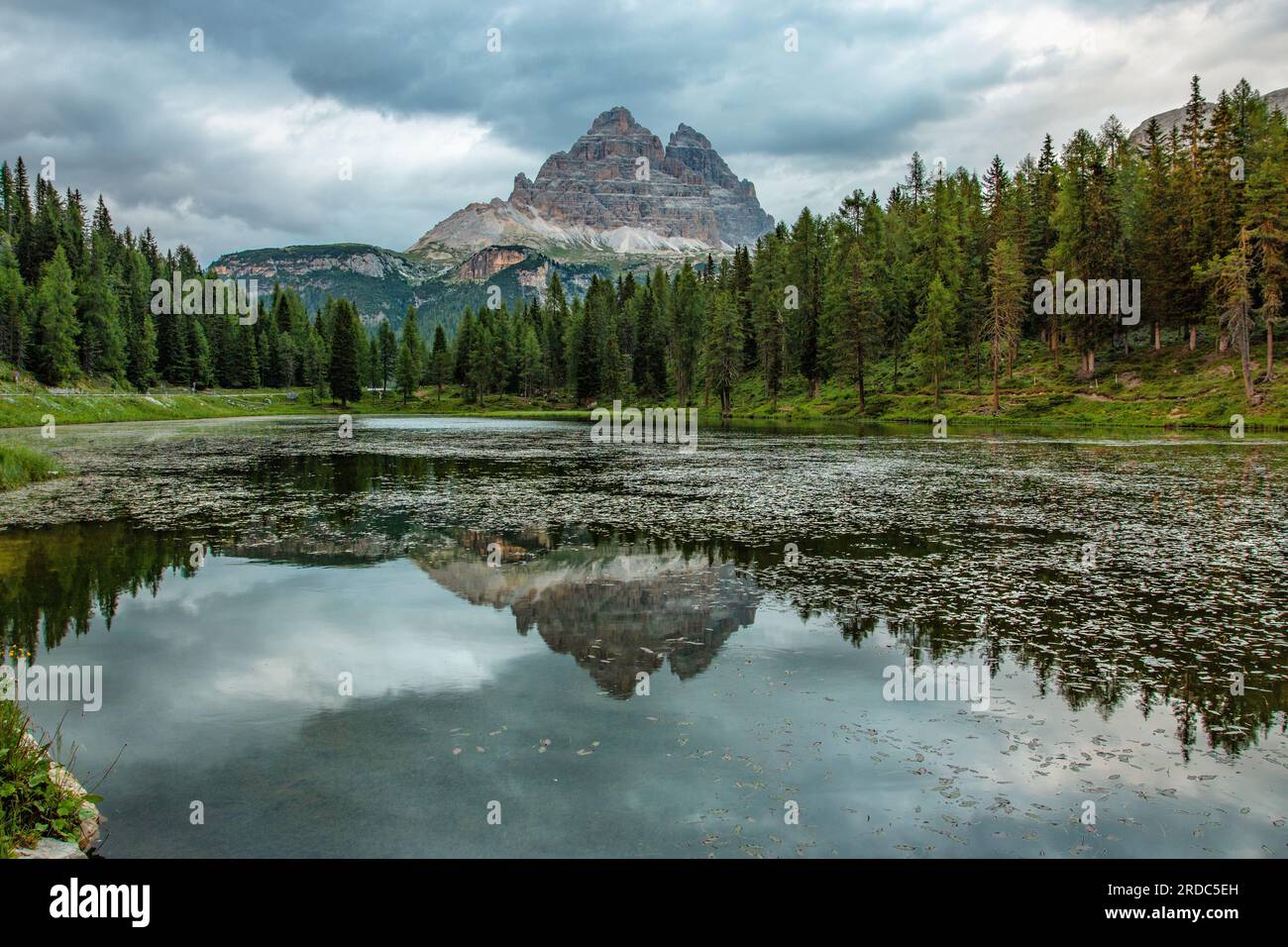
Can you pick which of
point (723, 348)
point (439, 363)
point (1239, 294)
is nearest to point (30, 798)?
point (1239, 294)

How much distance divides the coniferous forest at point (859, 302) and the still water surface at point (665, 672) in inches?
2374

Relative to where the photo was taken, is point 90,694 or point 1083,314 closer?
point 90,694

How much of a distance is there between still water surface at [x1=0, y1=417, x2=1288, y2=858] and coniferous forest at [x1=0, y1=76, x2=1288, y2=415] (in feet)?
198

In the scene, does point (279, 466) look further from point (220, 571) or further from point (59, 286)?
point (59, 286)

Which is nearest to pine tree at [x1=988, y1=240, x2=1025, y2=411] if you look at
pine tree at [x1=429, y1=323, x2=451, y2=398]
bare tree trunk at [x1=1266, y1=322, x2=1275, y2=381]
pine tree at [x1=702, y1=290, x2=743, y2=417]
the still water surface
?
bare tree trunk at [x1=1266, y1=322, x2=1275, y2=381]

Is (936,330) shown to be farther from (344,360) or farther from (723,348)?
(344,360)

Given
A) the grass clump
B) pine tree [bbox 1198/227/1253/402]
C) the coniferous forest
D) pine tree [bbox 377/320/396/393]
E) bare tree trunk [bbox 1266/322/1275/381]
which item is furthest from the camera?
pine tree [bbox 377/320/396/393]

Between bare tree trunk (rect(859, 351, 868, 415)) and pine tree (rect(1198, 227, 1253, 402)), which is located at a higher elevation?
pine tree (rect(1198, 227, 1253, 402))

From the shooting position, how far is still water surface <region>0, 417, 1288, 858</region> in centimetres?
759

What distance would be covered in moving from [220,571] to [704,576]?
463 inches

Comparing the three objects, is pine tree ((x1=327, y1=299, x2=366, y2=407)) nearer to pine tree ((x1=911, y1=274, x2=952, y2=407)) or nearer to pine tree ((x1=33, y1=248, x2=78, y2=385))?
pine tree ((x1=33, y1=248, x2=78, y2=385))

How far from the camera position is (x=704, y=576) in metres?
17.8

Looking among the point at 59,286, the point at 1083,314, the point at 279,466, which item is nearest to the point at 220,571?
the point at 279,466

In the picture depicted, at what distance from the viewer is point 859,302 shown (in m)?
87.4
